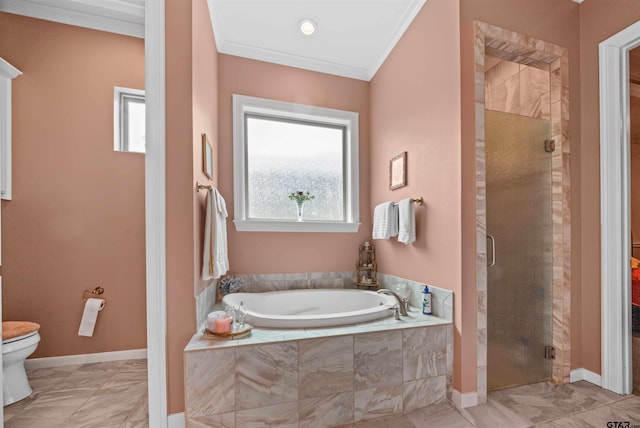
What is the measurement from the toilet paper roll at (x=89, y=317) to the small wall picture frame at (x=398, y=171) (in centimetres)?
253

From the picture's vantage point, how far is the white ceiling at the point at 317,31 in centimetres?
215

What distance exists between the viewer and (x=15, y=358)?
179cm

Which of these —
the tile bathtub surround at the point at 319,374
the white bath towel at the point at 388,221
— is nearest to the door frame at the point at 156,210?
the tile bathtub surround at the point at 319,374

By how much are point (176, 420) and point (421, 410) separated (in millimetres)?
1384

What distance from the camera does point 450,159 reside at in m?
1.85

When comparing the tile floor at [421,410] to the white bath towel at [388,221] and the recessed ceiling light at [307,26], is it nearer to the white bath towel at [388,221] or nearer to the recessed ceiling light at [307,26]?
the white bath towel at [388,221]

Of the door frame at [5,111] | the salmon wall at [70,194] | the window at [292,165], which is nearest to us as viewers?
the door frame at [5,111]

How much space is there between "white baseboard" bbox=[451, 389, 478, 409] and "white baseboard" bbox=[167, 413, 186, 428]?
62.0 inches

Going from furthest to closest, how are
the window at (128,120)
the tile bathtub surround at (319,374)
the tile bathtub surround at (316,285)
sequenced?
the window at (128,120) → the tile bathtub surround at (316,285) → the tile bathtub surround at (319,374)

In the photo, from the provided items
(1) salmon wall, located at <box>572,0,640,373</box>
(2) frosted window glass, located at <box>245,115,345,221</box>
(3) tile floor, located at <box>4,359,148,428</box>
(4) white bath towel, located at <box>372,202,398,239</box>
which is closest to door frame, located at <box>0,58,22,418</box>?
(3) tile floor, located at <box>4,359,148,428</box>

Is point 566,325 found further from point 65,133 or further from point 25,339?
point 65,133

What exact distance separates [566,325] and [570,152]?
3.96 feet

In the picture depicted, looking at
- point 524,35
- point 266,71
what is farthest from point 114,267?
point 524,35

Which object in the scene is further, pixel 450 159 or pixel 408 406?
pixel 450 159
